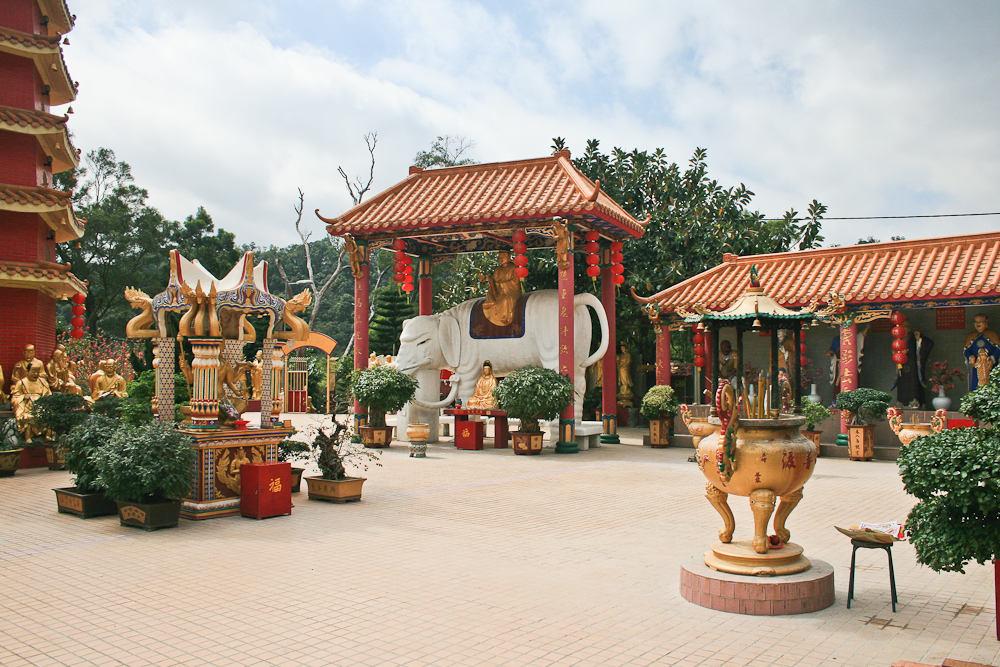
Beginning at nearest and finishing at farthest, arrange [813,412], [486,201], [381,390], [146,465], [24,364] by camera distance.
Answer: [146,465], [24,364], [813,412], [381,390], [486,201]

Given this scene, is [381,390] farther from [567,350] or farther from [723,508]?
[723,508]

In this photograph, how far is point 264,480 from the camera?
828cm

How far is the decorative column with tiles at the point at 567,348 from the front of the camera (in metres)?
15.0

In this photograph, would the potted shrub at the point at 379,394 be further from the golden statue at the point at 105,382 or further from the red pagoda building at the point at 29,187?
the red pagoda building at the point at 29,187

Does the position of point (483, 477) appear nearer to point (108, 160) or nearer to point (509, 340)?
point (509, 340)

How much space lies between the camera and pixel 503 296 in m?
16.3

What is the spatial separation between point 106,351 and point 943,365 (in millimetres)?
23053

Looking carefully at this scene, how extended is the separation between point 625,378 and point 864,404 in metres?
8.78

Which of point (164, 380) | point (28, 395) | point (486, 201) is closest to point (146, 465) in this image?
point (164, 380)

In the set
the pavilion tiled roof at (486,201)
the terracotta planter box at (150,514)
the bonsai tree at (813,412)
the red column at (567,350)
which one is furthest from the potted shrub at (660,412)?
the terracotta planter box at (150,514)

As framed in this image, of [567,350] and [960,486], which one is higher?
[567,350]

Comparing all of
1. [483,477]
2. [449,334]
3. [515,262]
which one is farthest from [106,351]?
[483,477]

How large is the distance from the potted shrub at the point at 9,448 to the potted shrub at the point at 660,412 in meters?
11.4

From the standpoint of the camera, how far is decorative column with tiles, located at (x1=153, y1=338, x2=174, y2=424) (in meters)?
8.84
